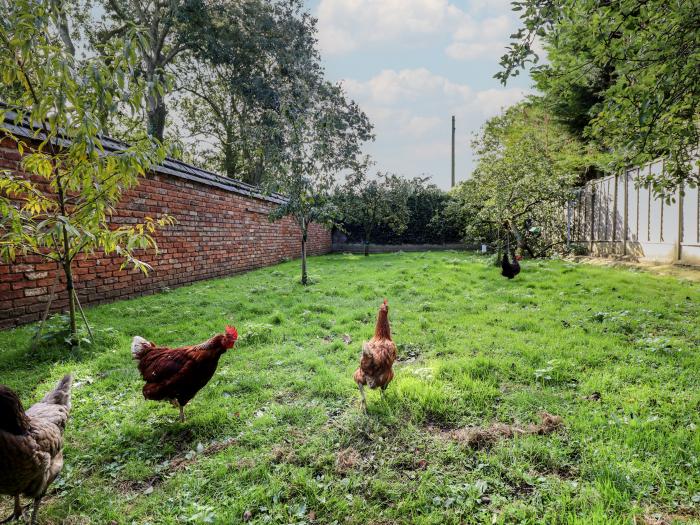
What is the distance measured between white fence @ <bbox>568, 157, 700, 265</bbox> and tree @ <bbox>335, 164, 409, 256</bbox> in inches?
345

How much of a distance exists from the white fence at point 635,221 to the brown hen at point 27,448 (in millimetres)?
8774

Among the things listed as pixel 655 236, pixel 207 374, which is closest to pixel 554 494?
pixel 207 374

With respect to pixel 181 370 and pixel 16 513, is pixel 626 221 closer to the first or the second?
pixel 181 370

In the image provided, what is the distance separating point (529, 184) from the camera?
1144 cm

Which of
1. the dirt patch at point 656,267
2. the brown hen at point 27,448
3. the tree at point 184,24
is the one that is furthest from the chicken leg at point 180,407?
the tree at point 184,24

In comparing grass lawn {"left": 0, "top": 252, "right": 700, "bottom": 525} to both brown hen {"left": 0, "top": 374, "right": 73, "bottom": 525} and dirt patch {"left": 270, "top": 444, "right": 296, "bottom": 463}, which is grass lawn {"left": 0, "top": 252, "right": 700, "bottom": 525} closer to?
dirt patch {"left": 270, "top": 444, "right": 296, "bottom": 463}

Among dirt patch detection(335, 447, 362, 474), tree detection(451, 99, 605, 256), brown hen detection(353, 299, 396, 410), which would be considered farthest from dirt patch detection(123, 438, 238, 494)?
tree detection(451, 99, 605, 256)

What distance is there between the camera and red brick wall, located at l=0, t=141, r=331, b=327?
462 centimetres

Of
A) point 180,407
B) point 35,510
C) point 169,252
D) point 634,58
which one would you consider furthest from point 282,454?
point 169,252

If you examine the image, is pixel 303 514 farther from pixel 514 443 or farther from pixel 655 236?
pixel 655 236

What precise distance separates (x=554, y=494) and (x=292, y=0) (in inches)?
817

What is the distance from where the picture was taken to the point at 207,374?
2.81 m

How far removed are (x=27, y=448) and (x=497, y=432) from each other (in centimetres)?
287

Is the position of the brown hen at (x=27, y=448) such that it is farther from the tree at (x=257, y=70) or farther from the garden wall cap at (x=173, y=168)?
the tree at (x=257, y=70)
